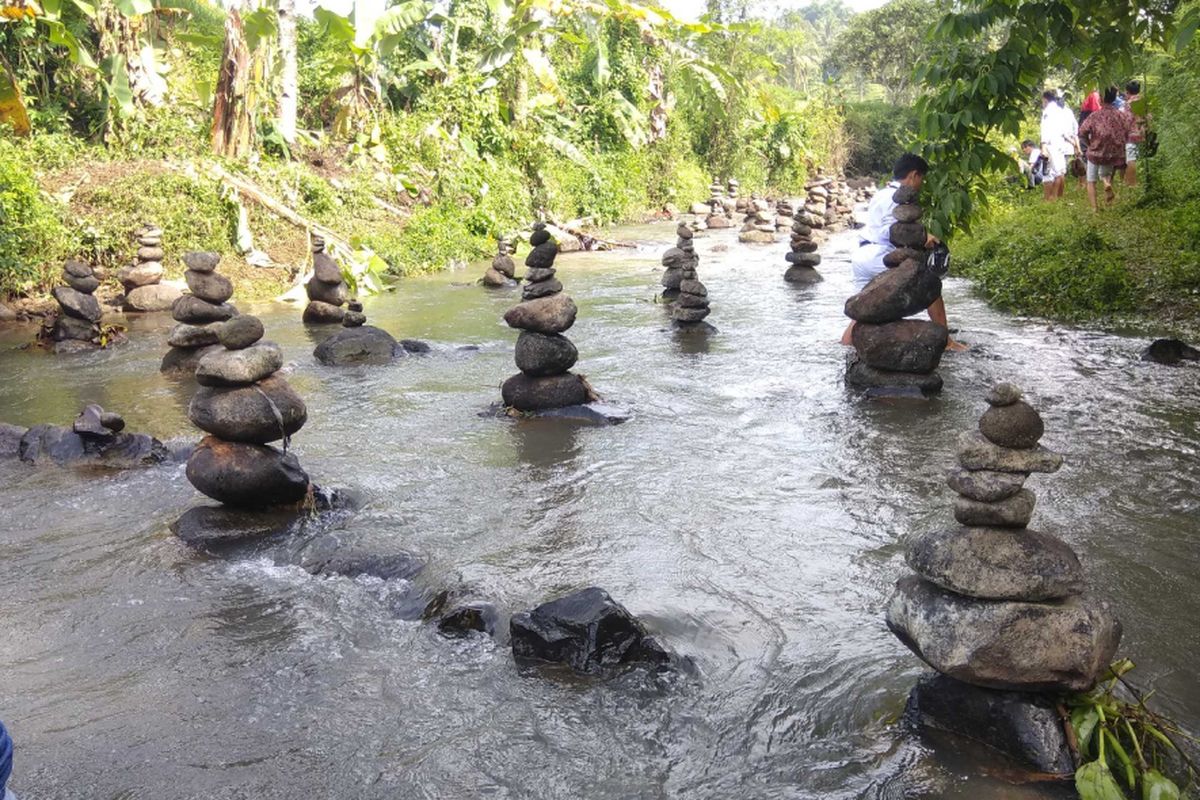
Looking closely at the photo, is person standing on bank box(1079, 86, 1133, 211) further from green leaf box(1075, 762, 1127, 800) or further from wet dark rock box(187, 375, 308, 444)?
green leaf box(1075, 762, 1127, 800)

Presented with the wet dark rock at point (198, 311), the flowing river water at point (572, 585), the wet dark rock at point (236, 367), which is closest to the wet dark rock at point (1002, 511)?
the flowing river water at point (572, 585)

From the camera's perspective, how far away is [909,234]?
9539 mm

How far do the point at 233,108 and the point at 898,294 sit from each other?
1552cm

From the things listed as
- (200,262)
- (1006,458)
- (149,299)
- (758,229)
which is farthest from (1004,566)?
(758,229)

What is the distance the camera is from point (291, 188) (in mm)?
20516

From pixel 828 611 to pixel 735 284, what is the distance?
13.8 metres

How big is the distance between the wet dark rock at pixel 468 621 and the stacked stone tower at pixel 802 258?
14.1 meters

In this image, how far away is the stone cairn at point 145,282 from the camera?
15578 millimetres

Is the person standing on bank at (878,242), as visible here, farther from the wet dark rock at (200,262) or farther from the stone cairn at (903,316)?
the wet dark rock at (200,262)

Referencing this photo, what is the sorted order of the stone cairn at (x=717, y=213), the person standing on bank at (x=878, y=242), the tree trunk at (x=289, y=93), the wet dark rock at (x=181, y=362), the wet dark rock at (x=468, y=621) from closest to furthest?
1. the wet dark rock at (x=468, y=621)
2. the person standing on bank at (x=878, y=242)
3. the wet dark rock at (x=181, y=362)
4. the tree trunk at (x=289, y=93)
5. the stone cairn at (x=717, y=213)

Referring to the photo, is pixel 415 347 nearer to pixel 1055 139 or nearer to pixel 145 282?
pixel 145 282

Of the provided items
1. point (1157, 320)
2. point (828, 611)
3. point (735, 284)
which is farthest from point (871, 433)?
point (735, 284)

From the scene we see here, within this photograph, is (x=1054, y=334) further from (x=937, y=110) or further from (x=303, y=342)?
(x=303, y=342)

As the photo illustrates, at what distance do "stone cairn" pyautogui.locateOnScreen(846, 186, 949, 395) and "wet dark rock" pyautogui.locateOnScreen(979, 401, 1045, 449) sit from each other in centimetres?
570
